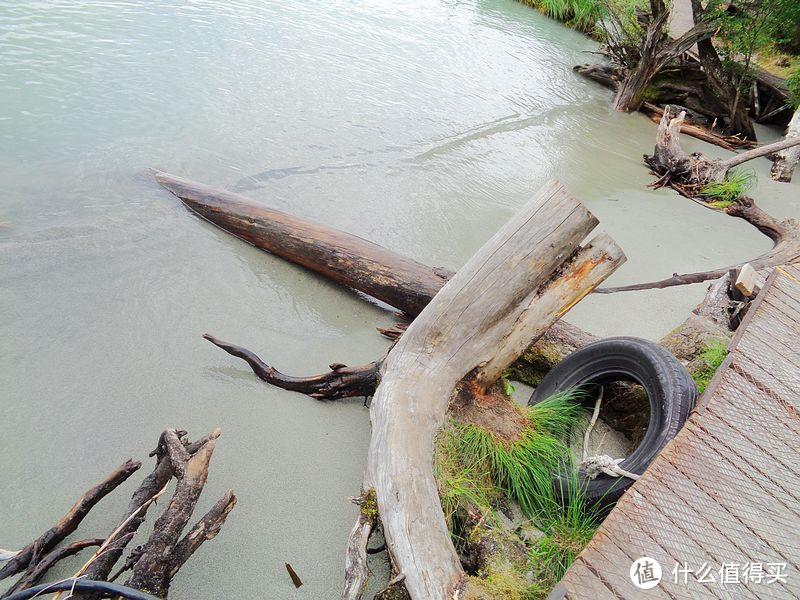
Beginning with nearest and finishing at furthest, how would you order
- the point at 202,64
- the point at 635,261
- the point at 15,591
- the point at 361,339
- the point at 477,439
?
the point at 15,591 → the point at 477,439 → the point at 361,339 → the point at 635,261 → the point at 202,64

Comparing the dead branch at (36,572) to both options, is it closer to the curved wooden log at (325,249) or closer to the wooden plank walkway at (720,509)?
the wooden plank walkway at (720,509)

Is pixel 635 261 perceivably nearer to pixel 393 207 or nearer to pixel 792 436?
pixel 393 207

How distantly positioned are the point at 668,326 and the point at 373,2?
1157cm

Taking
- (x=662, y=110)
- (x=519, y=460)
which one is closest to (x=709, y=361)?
(x=519, y=460)

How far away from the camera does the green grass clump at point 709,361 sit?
3826 millimetres

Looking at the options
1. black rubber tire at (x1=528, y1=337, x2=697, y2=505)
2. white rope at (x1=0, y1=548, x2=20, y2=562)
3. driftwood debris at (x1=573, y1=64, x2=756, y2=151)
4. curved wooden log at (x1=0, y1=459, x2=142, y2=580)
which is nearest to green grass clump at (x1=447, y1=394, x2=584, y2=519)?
black rubber tire at (x1=528, y1=337, x2=697, y2=505)

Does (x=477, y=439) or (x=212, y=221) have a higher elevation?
(x=477, y=439)

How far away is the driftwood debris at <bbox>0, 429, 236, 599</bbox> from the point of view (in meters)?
2.23

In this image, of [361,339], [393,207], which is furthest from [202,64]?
[361,339]

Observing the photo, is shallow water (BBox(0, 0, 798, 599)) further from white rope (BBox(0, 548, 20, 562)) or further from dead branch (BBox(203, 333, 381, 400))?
white rope (BBox(0, 548, 20, 562))

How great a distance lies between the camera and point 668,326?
16.1 feet

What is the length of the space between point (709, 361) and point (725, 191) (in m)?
5.25

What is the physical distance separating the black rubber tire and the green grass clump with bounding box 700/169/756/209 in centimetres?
542

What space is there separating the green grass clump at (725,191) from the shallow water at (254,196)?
15.6 inches
